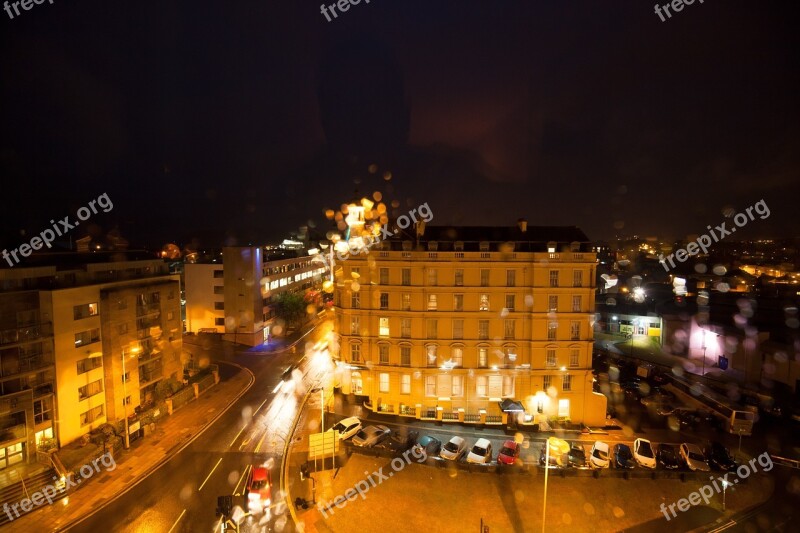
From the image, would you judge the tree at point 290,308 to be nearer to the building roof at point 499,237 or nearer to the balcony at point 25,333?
the building roof at point 499,237

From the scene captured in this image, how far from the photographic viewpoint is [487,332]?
32.8m

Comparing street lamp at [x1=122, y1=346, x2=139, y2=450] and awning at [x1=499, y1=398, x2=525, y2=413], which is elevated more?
street lamp at [x1=122, y1=346, x2=139, y2=450]

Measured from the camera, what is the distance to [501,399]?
3241 cm

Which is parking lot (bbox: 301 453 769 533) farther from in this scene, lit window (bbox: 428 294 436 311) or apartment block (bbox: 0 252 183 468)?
apartment block (bbox: 0 252 183 468)

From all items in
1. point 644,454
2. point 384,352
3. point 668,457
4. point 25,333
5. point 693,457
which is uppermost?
point 25,333

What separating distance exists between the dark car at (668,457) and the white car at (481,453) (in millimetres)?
11482

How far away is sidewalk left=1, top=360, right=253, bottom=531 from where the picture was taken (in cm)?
2091

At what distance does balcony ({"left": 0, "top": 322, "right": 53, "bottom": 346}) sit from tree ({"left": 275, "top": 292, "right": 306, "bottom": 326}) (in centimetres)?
3704

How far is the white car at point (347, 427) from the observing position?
95.3ft

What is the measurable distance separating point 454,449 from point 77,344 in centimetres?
2889

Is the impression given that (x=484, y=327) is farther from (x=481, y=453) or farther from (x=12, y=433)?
(x=12, y=433)

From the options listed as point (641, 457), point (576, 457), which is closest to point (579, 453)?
point (576, 457)

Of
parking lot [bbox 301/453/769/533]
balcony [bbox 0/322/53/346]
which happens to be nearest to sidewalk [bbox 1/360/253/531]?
balcony [bbox 0/322/53/346]

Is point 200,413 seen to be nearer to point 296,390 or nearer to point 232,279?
point 296,390
